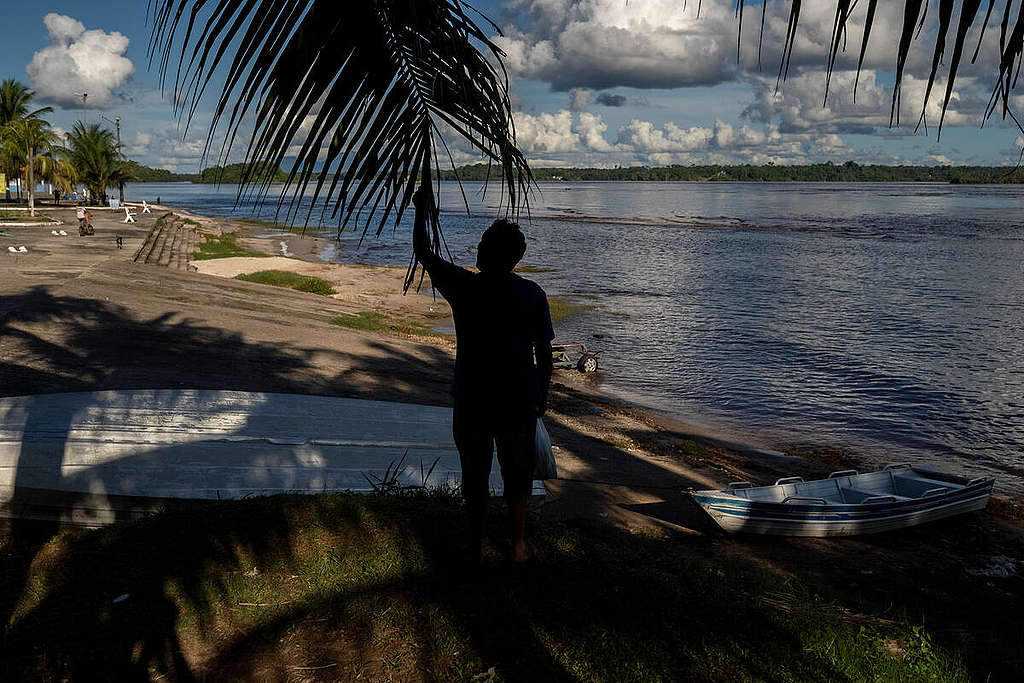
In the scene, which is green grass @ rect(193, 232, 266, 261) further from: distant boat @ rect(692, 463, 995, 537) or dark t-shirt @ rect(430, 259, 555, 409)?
dark t-shirt @ rect(430, 259, 555, 409)

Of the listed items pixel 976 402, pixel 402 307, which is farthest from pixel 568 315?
pixel 976 402

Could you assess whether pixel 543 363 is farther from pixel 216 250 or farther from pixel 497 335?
pixel 216 250

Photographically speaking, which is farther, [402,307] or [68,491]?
[402,307]

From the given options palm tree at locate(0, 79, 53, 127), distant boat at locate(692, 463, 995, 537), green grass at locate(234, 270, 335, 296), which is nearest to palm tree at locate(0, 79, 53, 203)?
palm tree at locate(0, 79, 53, 127)

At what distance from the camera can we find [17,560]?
4363 millimetres

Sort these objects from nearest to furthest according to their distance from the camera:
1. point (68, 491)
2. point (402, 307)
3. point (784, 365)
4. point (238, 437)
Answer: point (68, 491) → point (238, 437) → point (784, 365) → point (402, 307)

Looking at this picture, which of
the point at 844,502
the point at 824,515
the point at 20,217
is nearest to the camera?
the point at 824,515

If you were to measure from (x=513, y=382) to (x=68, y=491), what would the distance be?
3.51 meters

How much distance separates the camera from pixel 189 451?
5934 mm

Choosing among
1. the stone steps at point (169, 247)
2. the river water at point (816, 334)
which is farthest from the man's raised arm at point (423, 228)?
the stone steps at point (169, 247)

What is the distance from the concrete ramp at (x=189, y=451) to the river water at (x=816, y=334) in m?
2.34

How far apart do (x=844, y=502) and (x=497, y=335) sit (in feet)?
22.0

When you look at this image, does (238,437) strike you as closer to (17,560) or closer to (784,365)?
(17,560)

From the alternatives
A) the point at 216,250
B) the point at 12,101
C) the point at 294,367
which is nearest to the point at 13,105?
the point at 12,101
